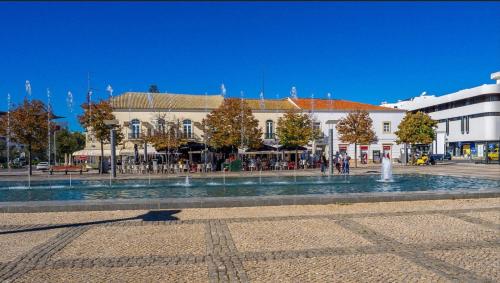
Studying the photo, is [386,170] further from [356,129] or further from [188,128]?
[188,128]

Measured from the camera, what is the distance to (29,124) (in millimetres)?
28281

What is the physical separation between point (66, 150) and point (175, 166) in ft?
134

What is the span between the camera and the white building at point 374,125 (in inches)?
1950

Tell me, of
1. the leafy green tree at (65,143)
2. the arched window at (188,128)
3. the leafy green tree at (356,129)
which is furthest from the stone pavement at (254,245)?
the leafy green tree at (65,143)

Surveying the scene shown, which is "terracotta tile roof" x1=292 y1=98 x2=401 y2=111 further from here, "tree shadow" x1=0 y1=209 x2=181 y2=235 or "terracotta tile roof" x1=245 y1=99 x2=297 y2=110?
"tree shadow" x1=0 y1=209 x2=181 y2=235

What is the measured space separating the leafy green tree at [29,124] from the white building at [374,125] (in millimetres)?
29651

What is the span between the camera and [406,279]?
5242 millimetres

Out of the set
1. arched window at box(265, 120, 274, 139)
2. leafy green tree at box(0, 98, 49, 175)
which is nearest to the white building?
arched window at box(265, 120, 274, 139)

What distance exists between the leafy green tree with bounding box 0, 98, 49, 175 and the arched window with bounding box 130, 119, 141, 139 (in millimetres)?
14656

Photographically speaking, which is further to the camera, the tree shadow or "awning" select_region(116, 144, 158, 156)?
"awning" select_region(116, 144, 158, 156)

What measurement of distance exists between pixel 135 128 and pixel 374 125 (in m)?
28.2

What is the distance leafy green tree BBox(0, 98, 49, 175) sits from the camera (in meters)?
28.2

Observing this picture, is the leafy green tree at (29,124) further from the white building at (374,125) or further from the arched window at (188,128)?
the white building at (374,125)

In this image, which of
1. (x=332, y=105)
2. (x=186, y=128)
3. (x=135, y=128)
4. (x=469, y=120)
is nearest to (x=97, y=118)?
(x=135, y=128)
